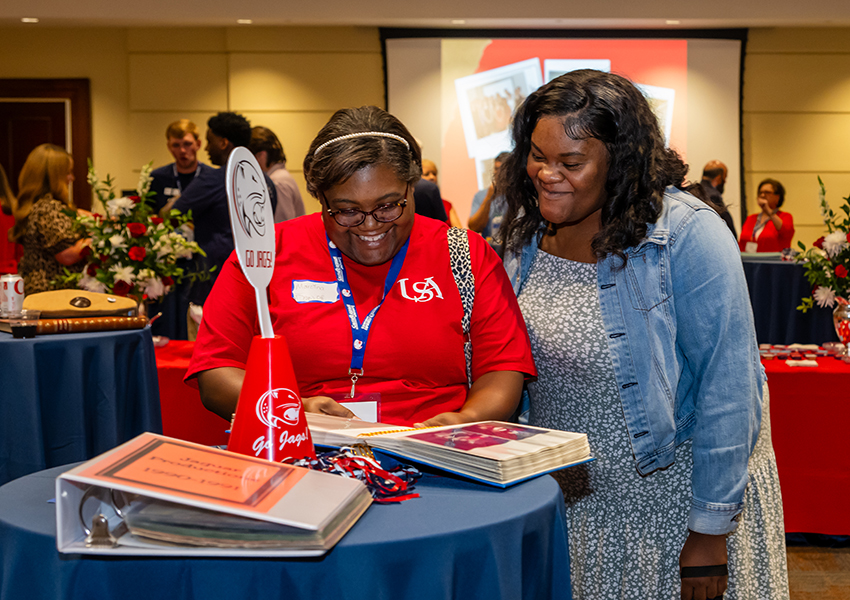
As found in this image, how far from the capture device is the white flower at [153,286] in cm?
312

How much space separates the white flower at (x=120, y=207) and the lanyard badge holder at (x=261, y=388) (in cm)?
226

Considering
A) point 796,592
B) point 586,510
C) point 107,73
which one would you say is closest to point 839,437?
point 796,592

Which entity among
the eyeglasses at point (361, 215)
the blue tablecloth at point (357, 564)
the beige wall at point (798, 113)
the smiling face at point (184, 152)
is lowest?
the blue tablecloth at point (357, 564)

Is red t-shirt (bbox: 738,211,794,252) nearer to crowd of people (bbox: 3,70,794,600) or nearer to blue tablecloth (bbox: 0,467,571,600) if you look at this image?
crowd of people (bbox: 3,70,794,600)

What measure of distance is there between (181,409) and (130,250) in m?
0.66

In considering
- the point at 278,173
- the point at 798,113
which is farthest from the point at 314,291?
the point at 798,113

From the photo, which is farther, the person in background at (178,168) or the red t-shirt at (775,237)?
the red t-shirt at (775,237)

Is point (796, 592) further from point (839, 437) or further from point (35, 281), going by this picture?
point (35, 281)

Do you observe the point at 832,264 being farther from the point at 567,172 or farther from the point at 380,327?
the point at 380,327

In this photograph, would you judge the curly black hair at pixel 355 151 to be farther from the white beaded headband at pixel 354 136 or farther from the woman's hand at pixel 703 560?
the woman's hand at pixel 703 560

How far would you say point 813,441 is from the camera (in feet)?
9.35

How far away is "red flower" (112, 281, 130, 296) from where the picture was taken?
3.11 metres

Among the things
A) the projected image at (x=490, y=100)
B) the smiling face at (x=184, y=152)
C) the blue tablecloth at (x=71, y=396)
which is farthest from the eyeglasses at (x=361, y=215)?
the projected image at (x=490, y=100)

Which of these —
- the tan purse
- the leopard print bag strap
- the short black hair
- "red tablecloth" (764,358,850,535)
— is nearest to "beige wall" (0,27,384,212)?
the short black hair
